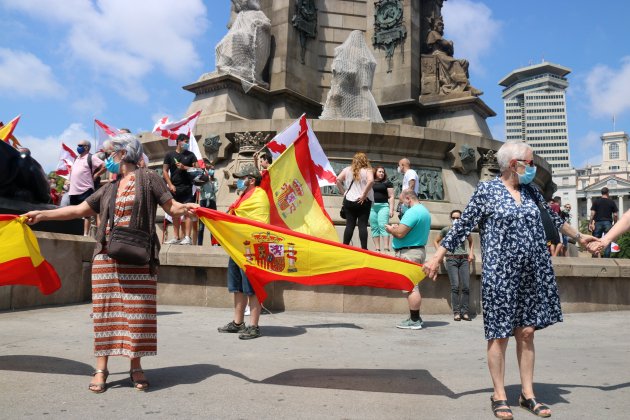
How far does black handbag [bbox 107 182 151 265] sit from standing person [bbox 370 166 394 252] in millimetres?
6262

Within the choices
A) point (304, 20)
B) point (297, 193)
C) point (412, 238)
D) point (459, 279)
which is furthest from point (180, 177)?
point (304, 20)

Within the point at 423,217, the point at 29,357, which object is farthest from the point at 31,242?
the point at 423,217

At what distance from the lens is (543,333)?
7535mm

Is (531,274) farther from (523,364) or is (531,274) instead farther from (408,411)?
(408,411)

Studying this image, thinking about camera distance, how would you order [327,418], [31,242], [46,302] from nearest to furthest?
[327,418], [31,242], [46,302]

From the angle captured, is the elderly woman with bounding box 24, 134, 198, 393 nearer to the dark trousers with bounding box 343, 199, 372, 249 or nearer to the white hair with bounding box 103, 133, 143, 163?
the white hair with bounding box 103, 133, 143, 163

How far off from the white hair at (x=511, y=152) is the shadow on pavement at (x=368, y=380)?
1.75 meters

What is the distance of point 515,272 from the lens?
396cm

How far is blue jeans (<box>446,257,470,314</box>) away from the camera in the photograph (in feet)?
28.0

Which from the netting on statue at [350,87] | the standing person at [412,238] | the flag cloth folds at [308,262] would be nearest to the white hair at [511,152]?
the flag cloth folds at [308,262]

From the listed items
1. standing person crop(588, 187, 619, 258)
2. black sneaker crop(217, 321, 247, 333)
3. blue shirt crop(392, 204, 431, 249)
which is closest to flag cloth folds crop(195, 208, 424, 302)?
black sneaker crop(217, 321, 247, 333)

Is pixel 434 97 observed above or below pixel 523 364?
above

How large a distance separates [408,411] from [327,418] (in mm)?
570

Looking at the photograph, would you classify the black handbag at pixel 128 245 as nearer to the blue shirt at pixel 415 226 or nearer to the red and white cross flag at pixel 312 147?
the red and white cross flag at pixel 312 147
